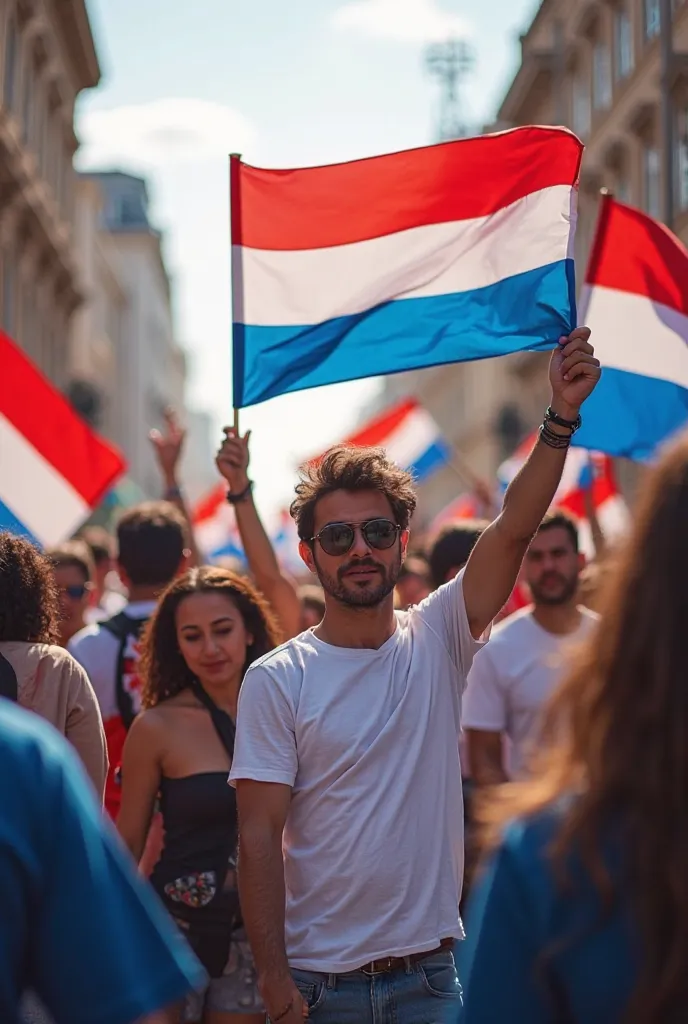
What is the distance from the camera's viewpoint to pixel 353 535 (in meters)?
3.77

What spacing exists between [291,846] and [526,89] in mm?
34731

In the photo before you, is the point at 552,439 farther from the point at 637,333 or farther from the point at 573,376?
the point at 637,333

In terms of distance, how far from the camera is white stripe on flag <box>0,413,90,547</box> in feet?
25.0

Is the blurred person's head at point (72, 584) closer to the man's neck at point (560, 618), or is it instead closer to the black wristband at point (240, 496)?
the black wristband at point (240, 496)

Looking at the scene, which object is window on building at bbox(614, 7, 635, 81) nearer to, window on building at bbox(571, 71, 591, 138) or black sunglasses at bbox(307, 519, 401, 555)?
window on building at bbox(571, 71, 591, 138)

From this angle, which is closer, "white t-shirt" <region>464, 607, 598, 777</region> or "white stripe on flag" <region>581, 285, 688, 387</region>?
"white t-shirt" <region>464, 607, 598, 777</region>

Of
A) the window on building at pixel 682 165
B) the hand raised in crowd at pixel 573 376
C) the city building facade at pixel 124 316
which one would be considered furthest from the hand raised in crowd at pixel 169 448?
the city building facade at pixel 124 316

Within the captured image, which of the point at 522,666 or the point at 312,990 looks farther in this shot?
the point at 522,666

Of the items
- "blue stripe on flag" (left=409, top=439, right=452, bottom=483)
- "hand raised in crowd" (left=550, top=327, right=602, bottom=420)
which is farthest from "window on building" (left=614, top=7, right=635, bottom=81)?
"hand raised in crowd" (left=550, top=327, right=602, bottom=420)

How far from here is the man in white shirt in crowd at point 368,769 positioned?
3.41 metres

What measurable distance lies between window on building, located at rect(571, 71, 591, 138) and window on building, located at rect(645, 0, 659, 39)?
5504mm

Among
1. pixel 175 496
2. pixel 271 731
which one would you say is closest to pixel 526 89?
pixel 175 496

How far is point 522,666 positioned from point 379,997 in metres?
2.53

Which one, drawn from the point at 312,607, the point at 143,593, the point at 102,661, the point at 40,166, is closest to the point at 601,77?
the point at 40,166
